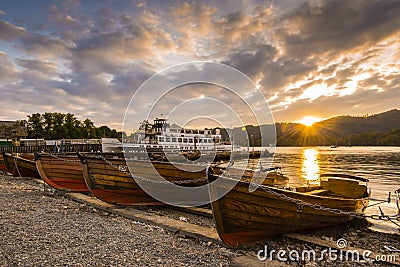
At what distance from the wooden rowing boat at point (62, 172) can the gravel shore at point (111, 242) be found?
4.04 metres

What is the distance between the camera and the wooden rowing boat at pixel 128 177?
8688 mm

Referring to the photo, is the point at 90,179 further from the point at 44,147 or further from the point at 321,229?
the point at 44,147

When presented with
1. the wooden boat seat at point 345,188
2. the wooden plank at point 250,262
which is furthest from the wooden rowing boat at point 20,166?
the wooden boat seat at point 345,188

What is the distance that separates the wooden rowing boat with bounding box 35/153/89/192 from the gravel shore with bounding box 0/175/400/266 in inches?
159

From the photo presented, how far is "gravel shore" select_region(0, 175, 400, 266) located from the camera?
15.0ft

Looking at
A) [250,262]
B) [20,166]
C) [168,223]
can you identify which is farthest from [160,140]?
[250,262]

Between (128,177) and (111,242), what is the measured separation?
153 inches

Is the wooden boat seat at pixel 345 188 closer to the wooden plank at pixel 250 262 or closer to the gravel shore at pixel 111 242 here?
the gravel shore at pixel 111 242

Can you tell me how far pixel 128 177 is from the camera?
30.2 feet

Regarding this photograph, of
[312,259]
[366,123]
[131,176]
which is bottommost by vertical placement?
[312,259]

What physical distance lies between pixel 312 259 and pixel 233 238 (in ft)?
4.68

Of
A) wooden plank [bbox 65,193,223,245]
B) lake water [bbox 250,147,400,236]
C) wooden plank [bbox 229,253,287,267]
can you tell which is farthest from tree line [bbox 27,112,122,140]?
wooden plank [bbox 229,253,287,267]

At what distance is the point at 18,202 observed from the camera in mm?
9078

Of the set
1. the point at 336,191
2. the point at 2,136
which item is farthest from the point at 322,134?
the point at 336,191
